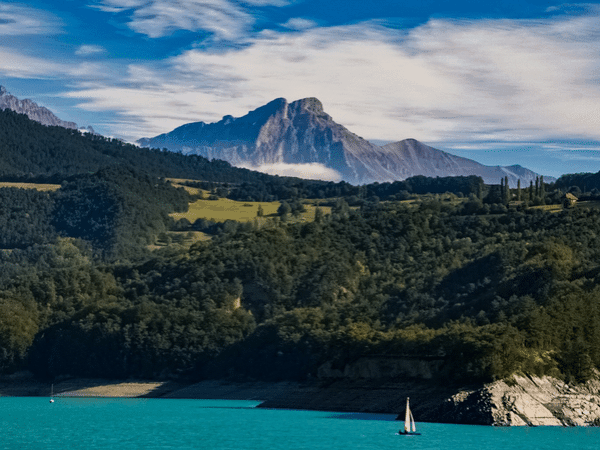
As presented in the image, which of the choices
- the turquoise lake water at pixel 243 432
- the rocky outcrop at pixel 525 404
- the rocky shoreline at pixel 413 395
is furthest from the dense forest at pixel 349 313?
the turquoise lake water at pixel 243 432

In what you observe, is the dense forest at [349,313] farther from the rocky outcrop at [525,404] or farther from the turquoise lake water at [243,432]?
the turquoise lake water at [243,432]

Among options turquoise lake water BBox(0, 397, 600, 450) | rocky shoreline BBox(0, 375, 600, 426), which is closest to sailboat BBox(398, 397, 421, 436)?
turquoise lake water BBox(0, 397, 600, 450)

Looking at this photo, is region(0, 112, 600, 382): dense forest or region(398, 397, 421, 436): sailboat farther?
region(0, 112, 600, 382): dense forest

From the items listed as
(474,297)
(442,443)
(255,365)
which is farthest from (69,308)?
(442,443)

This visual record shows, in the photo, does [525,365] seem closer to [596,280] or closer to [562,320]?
[562,320]

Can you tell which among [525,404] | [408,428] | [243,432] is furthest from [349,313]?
[408,428]

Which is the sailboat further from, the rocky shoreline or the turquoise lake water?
the rocky shoreline
